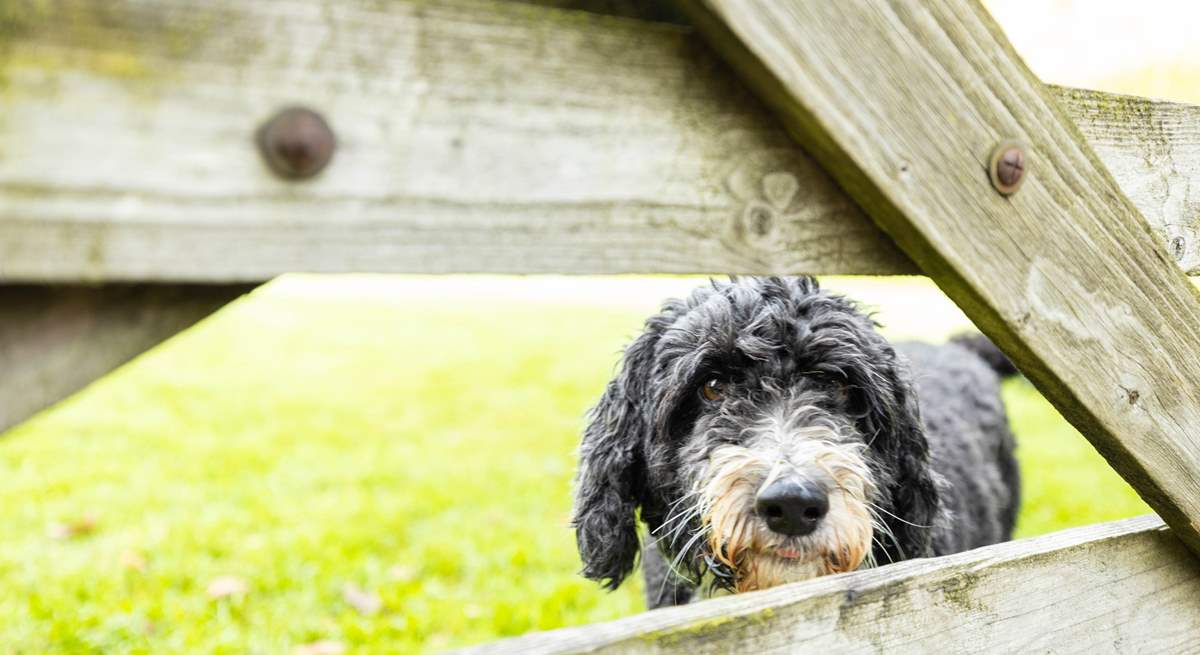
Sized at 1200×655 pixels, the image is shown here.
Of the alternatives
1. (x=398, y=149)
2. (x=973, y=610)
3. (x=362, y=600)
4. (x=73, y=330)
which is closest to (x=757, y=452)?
(x=973, y=610)

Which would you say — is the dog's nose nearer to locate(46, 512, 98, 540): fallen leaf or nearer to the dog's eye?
the dog's eye

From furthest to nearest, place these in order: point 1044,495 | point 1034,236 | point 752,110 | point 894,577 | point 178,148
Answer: point 1044,495
point 894,577
point 1034,236
point 752,110
point 178,148

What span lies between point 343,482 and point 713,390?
3828 millimetres

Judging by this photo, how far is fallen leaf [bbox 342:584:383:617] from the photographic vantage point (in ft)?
13.9

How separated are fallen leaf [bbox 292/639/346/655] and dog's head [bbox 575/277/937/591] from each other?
1278 mm

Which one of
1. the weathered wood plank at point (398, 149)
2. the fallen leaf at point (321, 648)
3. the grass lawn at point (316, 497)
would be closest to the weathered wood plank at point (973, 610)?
the weathered wood plank at point (398, 149)

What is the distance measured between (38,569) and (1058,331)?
4731mm

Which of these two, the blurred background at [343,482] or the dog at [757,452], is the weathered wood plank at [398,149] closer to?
the blurred background at [343,482]

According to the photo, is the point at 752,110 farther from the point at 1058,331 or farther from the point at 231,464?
the point at 231,464

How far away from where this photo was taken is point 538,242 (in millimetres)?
1188

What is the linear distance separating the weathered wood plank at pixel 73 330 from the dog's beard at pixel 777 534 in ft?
5.83

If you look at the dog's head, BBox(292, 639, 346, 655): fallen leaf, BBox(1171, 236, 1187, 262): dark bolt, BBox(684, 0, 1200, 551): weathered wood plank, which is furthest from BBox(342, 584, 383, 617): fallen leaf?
BBox(1171, 236, 1187, 262): dark bolt

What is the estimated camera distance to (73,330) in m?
1.03

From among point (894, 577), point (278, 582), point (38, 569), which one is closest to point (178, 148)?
point (894, 577)
